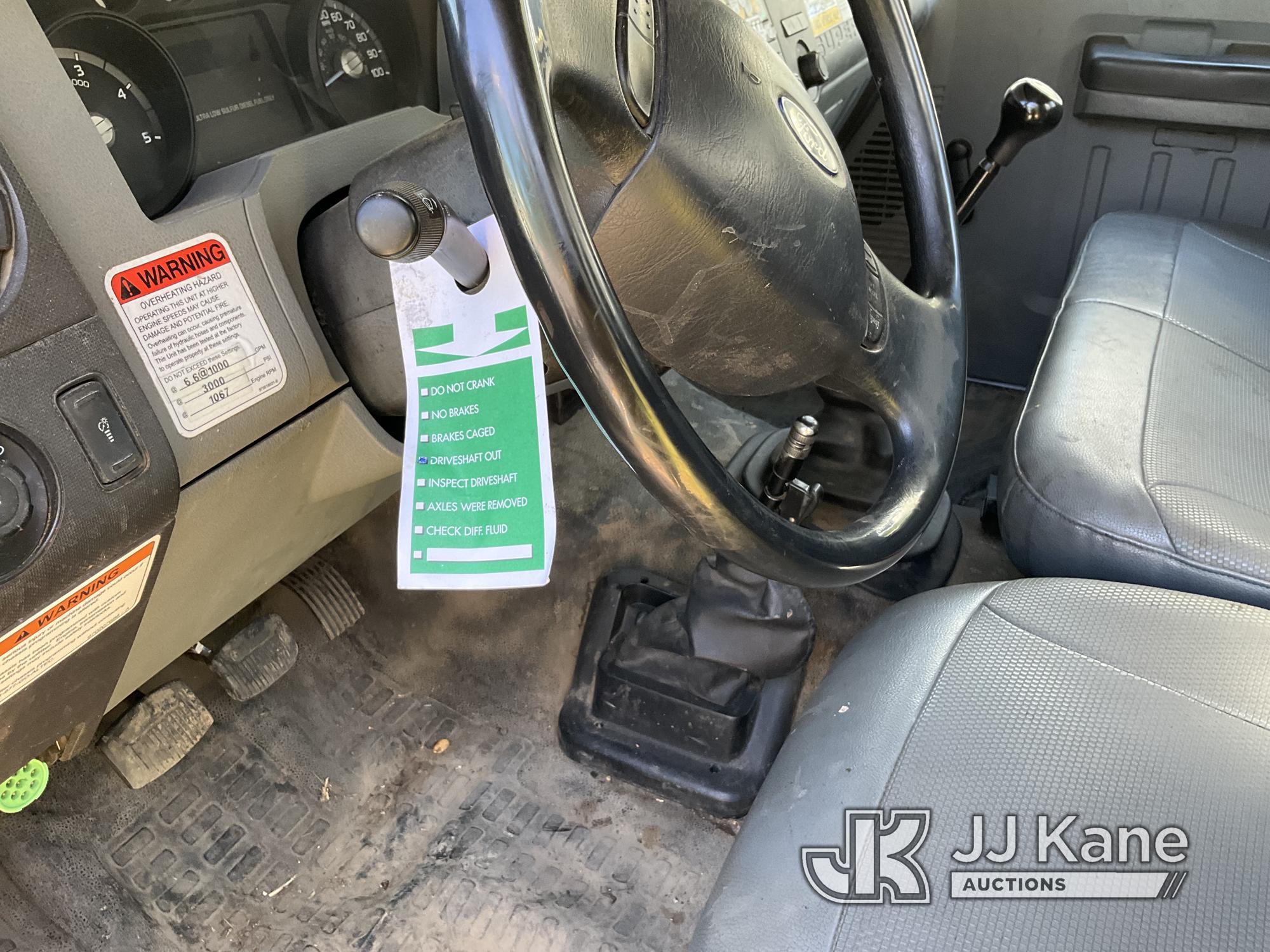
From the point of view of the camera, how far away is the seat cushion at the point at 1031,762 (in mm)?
503

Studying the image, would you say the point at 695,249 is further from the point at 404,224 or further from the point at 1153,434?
the point at 1153,434

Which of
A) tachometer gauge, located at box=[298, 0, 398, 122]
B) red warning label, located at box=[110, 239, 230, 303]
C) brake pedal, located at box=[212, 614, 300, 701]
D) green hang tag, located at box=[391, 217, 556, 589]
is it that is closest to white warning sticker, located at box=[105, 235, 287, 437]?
red warning label, located at box=[110, 239, 230, 303]

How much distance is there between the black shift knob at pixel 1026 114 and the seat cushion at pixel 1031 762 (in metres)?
0.47

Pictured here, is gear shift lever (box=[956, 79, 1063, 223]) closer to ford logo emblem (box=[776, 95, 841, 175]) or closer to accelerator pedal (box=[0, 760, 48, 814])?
ford logo emblem (box=[776, 95, 841, 175])

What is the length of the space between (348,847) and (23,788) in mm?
313

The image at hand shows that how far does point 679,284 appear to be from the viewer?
0.49 meters

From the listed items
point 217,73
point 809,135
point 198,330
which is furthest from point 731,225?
point 217,73

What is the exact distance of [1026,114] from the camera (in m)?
0.91

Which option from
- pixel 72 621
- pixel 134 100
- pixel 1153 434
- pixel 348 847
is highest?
pixel 134 100

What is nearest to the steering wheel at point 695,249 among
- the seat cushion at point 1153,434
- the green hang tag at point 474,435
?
the green hang tag at point 474,435

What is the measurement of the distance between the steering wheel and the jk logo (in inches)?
6.2

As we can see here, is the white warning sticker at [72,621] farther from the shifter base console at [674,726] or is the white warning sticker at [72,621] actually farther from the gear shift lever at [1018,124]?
the gear shift lever at [1018,124]

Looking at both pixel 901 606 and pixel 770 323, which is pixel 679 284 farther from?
pixel 901 606

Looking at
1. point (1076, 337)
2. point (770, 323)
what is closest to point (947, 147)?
point (1076, 337)
